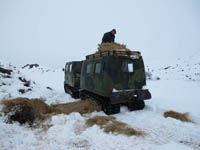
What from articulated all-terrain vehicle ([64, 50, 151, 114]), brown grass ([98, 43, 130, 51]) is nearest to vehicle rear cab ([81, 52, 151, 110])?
articulated all-terrain vehicle ([64, 50, 151, 114])

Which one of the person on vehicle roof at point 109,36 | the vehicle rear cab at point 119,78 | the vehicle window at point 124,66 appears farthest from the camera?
the person on vehicle roof at point 109,36

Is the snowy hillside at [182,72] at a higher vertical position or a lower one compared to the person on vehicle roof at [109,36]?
lower

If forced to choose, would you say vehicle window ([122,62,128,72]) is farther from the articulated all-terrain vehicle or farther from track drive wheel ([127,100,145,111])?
track drive wheel ([127,100,145,111])

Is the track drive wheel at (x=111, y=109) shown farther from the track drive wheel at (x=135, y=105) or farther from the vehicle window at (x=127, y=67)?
the vehicle window at (x=127, y=67)

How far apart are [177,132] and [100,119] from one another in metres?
2.46

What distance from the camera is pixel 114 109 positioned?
549 centimetres

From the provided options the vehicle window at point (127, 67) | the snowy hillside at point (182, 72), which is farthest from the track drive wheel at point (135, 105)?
the snowy hillside at point (182, 72)

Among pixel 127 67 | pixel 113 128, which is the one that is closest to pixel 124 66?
pixel 127 67

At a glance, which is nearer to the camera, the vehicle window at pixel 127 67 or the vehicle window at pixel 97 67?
the vehicle window at pixel 127 67

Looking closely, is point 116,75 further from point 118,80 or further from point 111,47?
point 111,47

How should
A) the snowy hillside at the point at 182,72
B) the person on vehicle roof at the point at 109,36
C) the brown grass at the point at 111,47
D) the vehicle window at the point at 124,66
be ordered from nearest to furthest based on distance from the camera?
the vehicle window at the point at 124,66 < the brown grass at the point at 111,47 < the person on vehicle roof at the point at 109,36 < the snowy hillside at the point at 182,72

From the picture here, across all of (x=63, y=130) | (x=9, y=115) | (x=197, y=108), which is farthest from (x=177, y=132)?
(x=9, y=115)

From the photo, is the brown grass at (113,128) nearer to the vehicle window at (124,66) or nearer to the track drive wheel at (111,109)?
the track drive wheel at (111,109)

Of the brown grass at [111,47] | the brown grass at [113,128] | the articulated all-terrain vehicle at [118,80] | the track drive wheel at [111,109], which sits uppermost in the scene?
the brown grass at [111,47]
